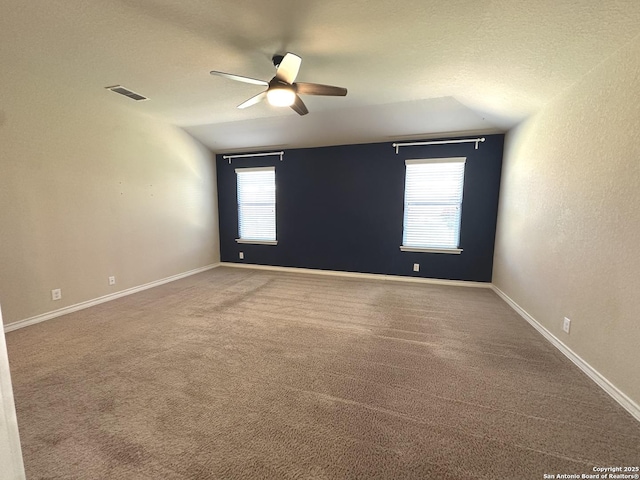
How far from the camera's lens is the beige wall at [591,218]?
1.66 metres

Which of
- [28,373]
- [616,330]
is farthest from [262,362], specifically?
[616,330]

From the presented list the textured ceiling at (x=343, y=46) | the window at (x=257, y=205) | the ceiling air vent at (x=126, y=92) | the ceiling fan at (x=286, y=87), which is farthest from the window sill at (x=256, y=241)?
the ceiling fan at (x=286, y=87)

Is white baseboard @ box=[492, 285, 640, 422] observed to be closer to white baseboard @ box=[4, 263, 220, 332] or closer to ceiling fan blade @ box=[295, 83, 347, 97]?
ceiling fan blade @ box=[295, 83, 347, 97]

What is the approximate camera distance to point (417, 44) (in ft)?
6.96

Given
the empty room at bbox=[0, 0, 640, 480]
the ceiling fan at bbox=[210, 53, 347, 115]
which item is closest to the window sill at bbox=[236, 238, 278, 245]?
the empty room at bbox=[0, 0, 640, 480]

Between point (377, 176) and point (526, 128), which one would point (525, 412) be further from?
point (377, 176)

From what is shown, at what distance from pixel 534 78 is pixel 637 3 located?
871 millimetres

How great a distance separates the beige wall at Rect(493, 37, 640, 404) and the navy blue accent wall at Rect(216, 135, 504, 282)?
921mm

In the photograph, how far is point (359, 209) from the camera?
15.1 ft

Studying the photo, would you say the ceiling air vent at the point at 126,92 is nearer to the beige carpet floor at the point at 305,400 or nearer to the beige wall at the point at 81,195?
the beige wall at the point at 81,195

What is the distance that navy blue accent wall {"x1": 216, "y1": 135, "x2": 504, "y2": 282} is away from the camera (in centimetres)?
399

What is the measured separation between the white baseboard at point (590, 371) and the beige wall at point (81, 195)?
204 inches

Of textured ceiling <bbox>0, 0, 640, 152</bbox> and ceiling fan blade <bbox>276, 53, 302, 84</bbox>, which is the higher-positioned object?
textured ceiling <bbox>0, 0, 640, 152</bbox>

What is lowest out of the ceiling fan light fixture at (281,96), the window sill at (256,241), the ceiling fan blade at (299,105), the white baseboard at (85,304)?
the white baseboard at (85,304)
